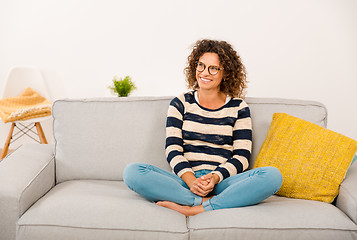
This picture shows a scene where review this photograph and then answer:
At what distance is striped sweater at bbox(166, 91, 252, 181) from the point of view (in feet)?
6.04

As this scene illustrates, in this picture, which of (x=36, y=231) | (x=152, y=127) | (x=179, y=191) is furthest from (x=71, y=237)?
(x=152, y=127)

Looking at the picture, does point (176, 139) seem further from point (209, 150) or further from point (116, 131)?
point (116, 131)

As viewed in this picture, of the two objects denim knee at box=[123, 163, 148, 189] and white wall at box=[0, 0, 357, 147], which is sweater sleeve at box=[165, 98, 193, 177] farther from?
white wall at box=[0, 0, 357, 147]

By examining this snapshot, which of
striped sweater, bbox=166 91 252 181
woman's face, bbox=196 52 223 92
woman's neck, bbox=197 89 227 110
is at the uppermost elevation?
woman's face, bbox=196 52 223 92

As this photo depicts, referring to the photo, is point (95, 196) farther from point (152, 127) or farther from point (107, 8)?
point (107, 8)

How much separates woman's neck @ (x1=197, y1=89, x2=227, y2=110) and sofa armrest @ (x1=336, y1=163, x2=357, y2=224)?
699 millimetres

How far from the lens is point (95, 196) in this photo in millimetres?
1658

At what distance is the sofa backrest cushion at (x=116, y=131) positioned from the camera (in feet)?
6.41

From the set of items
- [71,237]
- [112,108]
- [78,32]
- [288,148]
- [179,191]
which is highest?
[78,32]

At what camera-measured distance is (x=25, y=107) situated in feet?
10.8

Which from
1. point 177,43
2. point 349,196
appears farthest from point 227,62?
point 177,43

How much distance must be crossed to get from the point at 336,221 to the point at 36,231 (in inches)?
46.6

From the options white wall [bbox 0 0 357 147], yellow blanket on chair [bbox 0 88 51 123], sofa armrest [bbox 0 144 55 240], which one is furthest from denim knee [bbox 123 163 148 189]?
white wall [bbox 0 0 357 147]

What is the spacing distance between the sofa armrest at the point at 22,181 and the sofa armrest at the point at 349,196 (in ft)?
4.40
